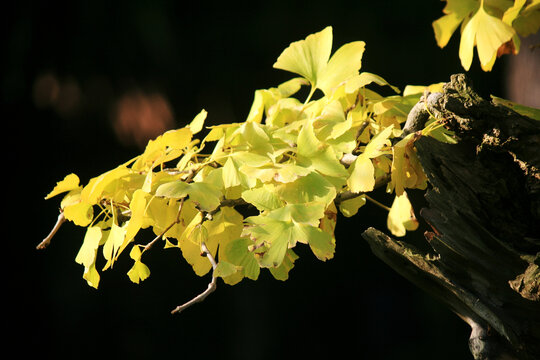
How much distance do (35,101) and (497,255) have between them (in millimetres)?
1649

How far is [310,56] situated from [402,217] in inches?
10.1

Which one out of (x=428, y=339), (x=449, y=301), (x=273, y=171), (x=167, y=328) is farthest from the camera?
(x=167, y=328)

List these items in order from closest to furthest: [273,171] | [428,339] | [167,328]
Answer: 1. [273,171]
2. [428,339]
3. [167,328]

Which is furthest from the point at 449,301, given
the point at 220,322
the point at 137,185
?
the point at 220,322

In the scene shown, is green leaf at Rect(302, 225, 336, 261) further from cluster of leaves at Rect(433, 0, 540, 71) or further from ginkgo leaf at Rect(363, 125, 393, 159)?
cluster of leaves at Rect(433, 0, 540, 71)

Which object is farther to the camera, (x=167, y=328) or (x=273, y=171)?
(x=167, y=328)

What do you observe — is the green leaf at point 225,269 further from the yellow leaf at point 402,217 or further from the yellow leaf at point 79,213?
the yellow leaf at point 402,217

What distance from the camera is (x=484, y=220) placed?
61cm

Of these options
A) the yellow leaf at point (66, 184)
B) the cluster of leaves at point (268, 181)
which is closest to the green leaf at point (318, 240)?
the cluster of leaves at point (268, 181)

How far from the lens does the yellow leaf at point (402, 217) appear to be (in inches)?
31.2

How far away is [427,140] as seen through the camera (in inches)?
23.1

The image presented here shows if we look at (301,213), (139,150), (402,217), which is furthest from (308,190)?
(139,150)

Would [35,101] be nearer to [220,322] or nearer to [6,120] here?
[6,120]

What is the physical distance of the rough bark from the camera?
1.87ft
